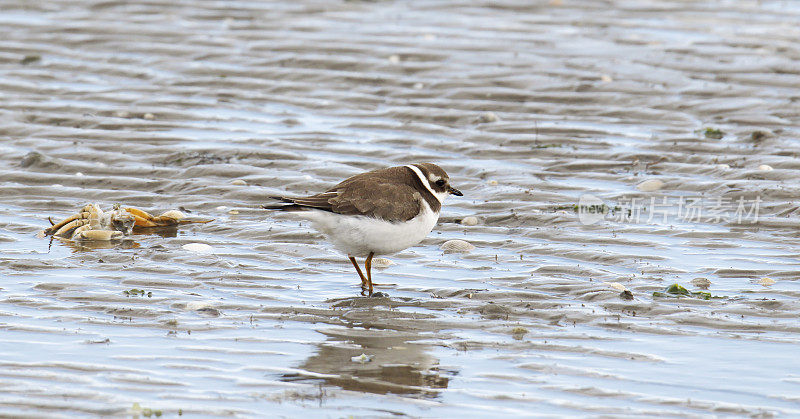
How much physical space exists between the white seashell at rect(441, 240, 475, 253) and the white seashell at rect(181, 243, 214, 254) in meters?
2.14

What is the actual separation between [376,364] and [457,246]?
3049 millimetres

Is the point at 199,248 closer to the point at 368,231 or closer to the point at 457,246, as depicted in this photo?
the point at 368,231

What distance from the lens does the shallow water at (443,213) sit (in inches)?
274

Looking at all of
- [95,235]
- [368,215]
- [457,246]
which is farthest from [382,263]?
[95,235]

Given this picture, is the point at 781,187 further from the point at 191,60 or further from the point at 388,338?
the point at 191,60

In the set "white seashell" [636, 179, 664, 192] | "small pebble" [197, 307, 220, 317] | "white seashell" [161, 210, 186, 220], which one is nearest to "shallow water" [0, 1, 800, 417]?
"small pebble" [197, 307, 220, 317]

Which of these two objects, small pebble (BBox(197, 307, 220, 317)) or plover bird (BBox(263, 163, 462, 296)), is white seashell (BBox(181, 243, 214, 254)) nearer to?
plover bird (BBox(263, 163, 462, 296))

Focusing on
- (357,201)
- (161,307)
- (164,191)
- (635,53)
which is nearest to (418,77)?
(635,53)

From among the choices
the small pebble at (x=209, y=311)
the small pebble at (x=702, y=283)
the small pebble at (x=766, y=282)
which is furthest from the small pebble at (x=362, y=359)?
the small pebble at (x=766, y=282)

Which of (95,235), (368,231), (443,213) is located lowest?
(95,235)

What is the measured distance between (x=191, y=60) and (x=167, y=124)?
311 centimetres

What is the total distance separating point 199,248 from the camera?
992 centimetres

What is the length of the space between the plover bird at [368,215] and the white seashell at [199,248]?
42.1 inches

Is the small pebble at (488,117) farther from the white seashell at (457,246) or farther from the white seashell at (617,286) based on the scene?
the white seashell at (617,286)
